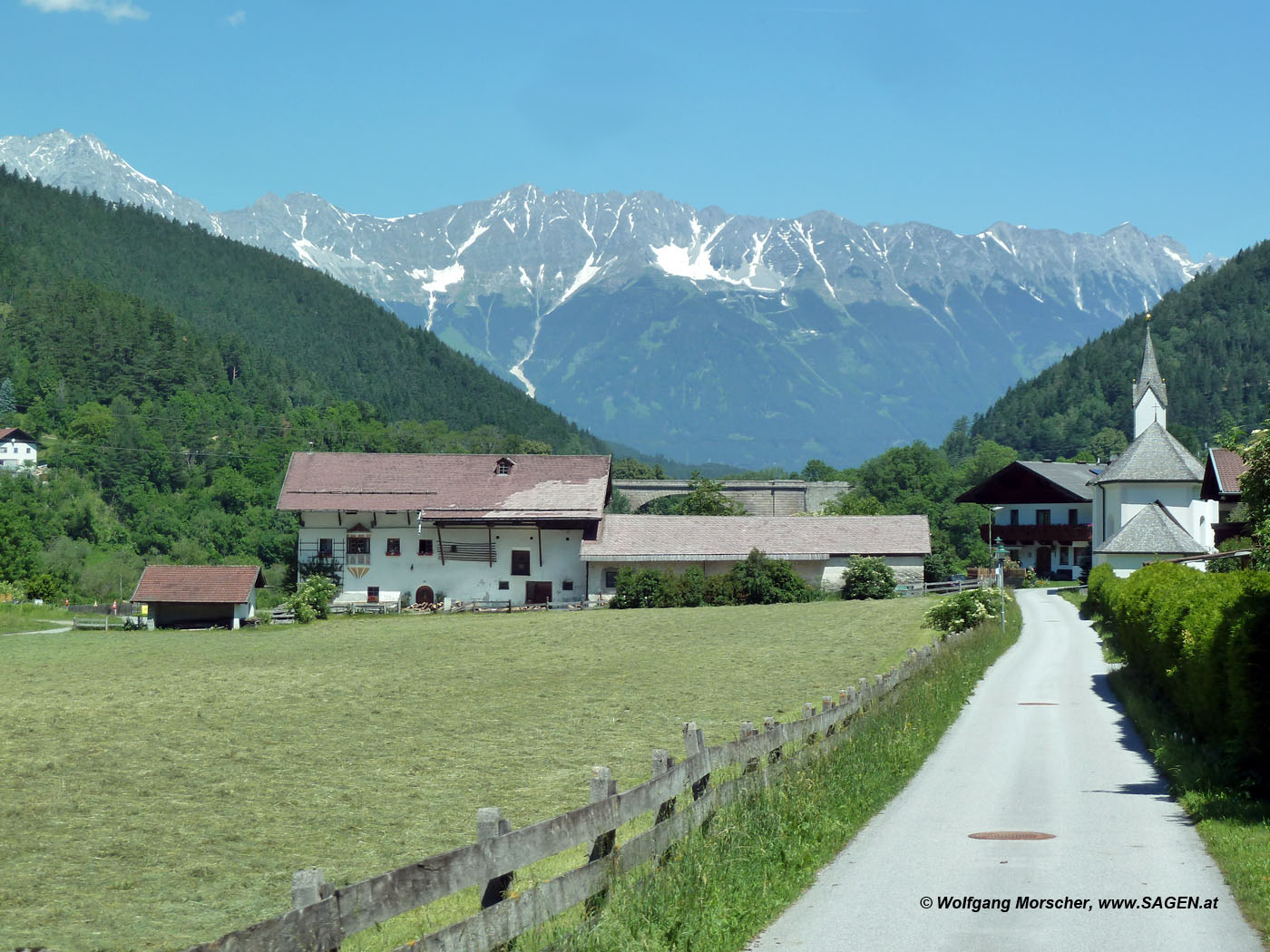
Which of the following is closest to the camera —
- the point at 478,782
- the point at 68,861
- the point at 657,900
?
the point at 657,900

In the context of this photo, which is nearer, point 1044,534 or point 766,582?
point 766,582

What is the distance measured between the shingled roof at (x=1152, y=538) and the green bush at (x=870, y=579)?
12.2 metres

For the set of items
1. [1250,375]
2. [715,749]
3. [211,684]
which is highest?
[1250,375]

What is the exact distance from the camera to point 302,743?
2547 cm

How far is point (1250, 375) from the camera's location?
19700cm

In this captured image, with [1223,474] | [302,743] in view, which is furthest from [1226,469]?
[302,743]

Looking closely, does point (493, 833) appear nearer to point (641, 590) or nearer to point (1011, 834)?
point (1011, 834)

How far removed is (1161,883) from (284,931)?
27.3 feet

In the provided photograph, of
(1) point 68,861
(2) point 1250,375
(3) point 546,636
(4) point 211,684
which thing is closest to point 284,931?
(1) point 68,861

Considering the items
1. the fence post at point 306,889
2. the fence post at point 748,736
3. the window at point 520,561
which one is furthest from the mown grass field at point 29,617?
the fence post at point 306,889

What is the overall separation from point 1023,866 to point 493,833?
640cm

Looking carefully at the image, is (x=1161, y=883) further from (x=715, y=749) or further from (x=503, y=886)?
(x=503, y=886)

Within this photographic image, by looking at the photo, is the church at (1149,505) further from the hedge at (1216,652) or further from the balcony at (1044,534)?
the hedge at (1216,652)

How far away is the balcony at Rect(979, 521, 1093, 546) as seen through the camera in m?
95.1
